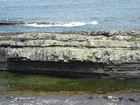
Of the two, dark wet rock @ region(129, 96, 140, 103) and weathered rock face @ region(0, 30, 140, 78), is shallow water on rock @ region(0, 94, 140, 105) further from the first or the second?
weathered rock face @ region(0, 30, 140, 78)

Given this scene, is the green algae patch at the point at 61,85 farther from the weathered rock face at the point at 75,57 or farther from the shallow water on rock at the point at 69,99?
the shallow water on rock at the point at 69,99

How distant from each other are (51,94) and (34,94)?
1.46 metres

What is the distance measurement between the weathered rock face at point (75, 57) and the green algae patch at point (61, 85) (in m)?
0.77

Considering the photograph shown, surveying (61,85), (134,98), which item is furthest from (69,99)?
(134,98)

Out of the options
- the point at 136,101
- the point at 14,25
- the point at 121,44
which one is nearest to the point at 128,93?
the point at 136,101

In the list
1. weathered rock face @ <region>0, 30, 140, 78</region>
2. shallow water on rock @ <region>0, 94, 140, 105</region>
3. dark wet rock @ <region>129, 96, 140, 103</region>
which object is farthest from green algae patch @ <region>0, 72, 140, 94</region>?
dark wet rock @ <region>129, 96, 140, 103</region>

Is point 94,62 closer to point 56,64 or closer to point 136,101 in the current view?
point 56,64

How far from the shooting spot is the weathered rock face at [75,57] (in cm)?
2328

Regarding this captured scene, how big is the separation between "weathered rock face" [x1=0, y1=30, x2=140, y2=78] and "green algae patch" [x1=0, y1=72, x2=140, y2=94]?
0.77 metres

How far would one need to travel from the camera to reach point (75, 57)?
2312cm

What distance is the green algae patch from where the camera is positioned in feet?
71.2

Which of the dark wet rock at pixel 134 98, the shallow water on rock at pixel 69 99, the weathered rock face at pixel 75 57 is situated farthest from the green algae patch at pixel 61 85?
the dark wet rock at pixel 134 98

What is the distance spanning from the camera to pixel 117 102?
19188mm

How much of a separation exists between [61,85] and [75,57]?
291 cm
